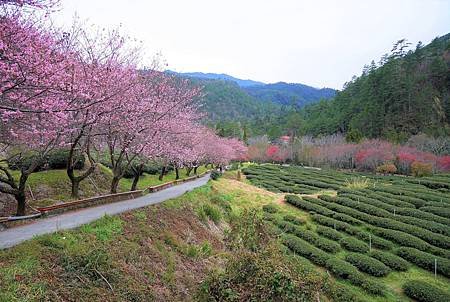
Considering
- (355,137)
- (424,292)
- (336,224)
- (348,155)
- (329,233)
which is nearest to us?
(424,292)

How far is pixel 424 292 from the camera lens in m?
16.3

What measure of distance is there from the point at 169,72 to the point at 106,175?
8.71 meters

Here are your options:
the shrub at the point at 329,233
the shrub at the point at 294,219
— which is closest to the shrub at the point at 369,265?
the shrub at the point at 329,233

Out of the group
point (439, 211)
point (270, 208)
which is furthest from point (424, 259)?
point (270, 208)

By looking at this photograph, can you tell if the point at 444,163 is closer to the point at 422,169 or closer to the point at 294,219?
the point at 422,169

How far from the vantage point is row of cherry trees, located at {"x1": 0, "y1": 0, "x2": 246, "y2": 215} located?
8.67 meters

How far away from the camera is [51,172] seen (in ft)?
68.3

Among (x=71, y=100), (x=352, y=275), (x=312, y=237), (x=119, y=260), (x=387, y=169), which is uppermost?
(x=71, y=100)

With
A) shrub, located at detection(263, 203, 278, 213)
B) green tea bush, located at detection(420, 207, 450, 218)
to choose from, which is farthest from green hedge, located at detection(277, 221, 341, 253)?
green tea bush, located at detection(420, 207, 450, 218)

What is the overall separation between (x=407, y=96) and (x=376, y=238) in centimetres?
6867

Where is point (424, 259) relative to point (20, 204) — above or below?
below

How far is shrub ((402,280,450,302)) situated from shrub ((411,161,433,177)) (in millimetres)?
42270

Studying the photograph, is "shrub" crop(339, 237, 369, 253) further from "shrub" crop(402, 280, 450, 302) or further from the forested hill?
the forested hill

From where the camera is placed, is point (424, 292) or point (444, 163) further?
point (444, 163)
